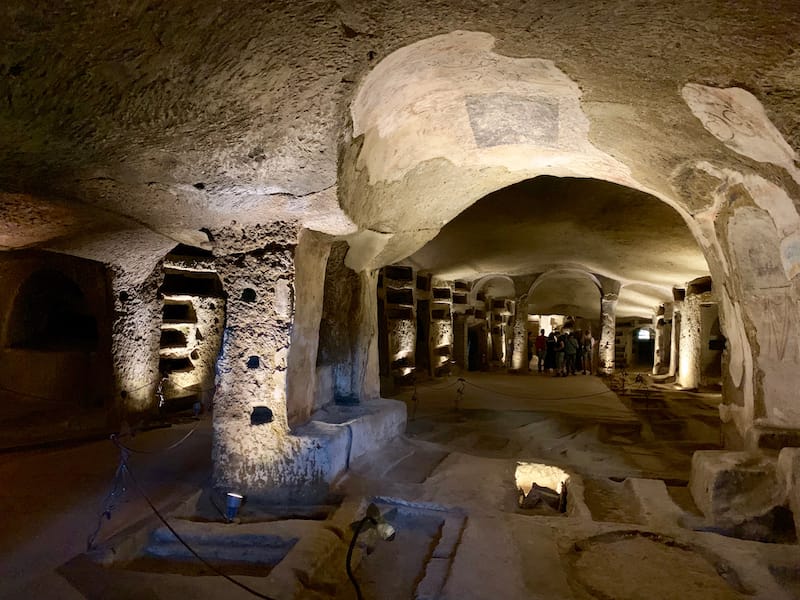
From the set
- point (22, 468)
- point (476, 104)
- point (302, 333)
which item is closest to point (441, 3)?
point (476, 104)

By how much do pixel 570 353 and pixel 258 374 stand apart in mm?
11531

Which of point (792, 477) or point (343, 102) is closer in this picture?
point (343, 102)

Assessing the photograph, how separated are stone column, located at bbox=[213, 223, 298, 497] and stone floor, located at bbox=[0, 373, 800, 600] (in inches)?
11.4

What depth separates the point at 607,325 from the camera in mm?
14148

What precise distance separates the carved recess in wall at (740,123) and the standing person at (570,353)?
11.6 m

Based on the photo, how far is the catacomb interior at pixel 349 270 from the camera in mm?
2262

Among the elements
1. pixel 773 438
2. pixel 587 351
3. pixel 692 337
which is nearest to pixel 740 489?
pixel 773 438

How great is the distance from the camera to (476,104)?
3316mm

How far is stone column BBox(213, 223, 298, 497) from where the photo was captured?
4.07 metres

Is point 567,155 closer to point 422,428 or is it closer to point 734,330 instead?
point 734,330

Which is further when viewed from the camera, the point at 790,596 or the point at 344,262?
the point at 344,262

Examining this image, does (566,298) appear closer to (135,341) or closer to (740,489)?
(135,341)

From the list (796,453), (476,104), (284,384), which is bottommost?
(796,453)

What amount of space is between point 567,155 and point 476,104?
1.27m
